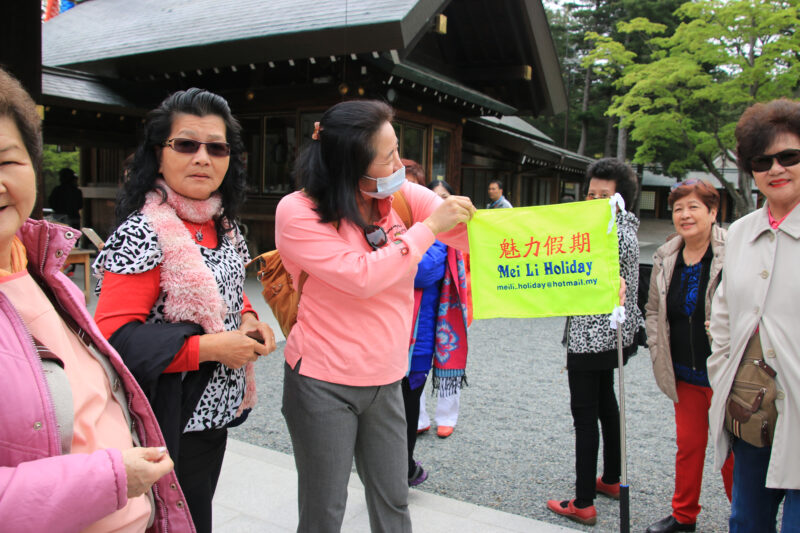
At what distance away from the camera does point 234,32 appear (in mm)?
7879

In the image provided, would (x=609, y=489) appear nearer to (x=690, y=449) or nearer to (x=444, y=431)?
(x=690, y=449)

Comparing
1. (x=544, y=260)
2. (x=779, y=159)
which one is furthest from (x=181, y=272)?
(x=779, y=159)

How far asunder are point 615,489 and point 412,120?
25.3ft

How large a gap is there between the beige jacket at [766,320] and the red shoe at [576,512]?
2.91 ft

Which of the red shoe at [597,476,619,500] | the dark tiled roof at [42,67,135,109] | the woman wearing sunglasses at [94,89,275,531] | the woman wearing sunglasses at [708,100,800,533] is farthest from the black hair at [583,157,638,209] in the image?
the dark tiled roof at [42,67,135,109]

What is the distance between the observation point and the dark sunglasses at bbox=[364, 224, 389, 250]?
71.2 inches

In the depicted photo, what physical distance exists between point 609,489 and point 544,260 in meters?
1.65

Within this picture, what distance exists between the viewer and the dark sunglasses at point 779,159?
1905 mm

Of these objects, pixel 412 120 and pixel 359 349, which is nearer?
pixel 359 349

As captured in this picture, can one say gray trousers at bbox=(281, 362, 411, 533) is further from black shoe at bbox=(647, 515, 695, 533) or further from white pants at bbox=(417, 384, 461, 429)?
white pants at bbox=(417, 384, 461, 429)

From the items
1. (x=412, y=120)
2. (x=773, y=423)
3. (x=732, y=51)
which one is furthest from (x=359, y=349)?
(x=732, y=51)

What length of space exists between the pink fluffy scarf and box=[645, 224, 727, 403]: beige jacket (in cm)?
208

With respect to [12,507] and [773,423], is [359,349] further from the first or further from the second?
[773,423]

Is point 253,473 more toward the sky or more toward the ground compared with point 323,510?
more toward the ground
